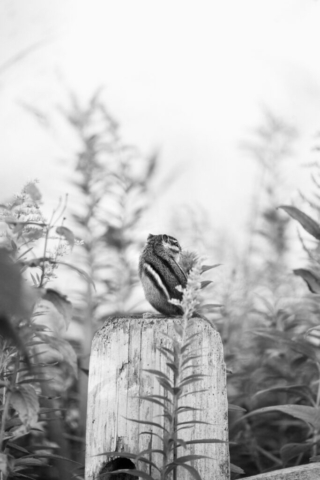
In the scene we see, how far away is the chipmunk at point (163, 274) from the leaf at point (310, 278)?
650 mm

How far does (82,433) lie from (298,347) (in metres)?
1.78

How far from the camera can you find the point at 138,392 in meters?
1.72

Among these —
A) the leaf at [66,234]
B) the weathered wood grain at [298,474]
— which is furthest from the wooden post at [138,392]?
the leaf at [66,234]

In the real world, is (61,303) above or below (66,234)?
below

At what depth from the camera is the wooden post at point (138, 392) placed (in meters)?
1.71

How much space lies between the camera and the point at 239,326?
404 cm

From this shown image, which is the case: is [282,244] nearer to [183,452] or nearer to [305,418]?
[305,418]

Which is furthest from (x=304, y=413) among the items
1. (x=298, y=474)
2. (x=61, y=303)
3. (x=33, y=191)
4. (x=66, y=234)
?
(x=33, y=191)

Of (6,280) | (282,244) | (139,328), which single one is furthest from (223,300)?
(6,280)

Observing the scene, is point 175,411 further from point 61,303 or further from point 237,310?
point 237,310

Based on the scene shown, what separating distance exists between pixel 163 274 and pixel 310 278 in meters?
0.82

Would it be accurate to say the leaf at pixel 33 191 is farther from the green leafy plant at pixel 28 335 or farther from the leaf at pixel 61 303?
the leaf at pixel 61 303

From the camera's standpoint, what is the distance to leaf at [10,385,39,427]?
161 centimetres

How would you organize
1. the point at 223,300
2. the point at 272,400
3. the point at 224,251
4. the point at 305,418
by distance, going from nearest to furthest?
the point at 305,418, the point at 223,300, the point at 272,400, the point at 224,251
